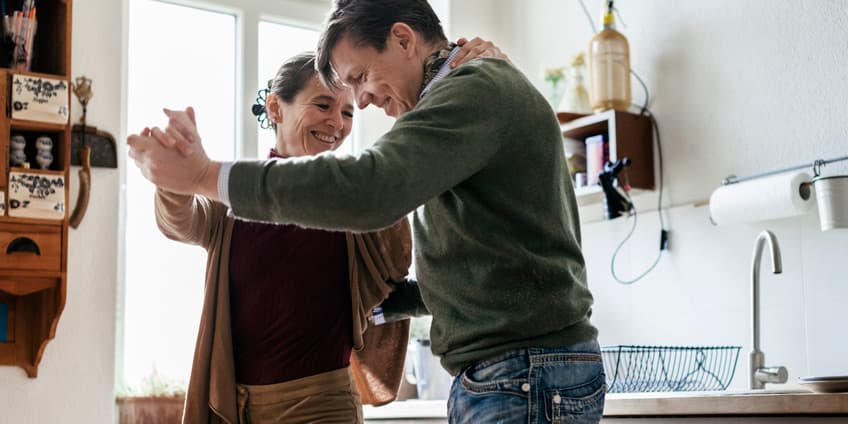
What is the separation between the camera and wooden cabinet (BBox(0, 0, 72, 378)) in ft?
8.84

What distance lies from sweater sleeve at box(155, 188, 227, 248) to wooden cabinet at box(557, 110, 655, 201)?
1345mm

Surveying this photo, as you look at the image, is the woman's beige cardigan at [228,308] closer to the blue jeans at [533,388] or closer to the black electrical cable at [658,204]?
the blue jeans at [533,388]

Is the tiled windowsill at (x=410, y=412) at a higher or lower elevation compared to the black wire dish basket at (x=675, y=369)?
lower

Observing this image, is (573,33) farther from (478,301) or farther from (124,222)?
(478,301)

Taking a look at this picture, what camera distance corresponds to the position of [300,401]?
5.73 feet

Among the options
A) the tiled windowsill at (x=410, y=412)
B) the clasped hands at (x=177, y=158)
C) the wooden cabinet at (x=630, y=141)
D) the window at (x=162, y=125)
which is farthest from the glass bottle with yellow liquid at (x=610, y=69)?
the clasped hands at (x=177, y=158)

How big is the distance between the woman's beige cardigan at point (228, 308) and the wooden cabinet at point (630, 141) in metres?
1.08

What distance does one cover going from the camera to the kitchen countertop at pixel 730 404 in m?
1.72

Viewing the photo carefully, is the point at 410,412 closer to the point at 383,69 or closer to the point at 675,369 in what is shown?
the point at 675,369

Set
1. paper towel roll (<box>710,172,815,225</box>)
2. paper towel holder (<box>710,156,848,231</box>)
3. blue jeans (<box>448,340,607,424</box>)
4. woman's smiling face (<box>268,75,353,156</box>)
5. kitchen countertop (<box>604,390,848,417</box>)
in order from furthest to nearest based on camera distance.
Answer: paper towel roll (<box>710,172,815,225</box>) < paper towel holder (<box>710,156,848,231</box>) < woman's smiling face (<box>268,75,353,156</box>) < kitchen countertop (<box>604,390,848,417</box>) < blue jeans (<box>448,340,607,424</box>)

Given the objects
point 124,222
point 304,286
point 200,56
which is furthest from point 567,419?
point 200,56

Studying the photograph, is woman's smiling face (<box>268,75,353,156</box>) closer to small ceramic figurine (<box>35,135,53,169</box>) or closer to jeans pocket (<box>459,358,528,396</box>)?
jeans pocket (<box>459,358,528,396</box>)

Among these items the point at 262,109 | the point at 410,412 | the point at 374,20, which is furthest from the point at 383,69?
the point at 410,412

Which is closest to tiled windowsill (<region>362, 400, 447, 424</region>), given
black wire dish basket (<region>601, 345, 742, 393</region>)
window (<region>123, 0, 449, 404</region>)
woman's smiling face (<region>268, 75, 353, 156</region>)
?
black wire dish basket (<region>601, 345, 742, 393</region>)
